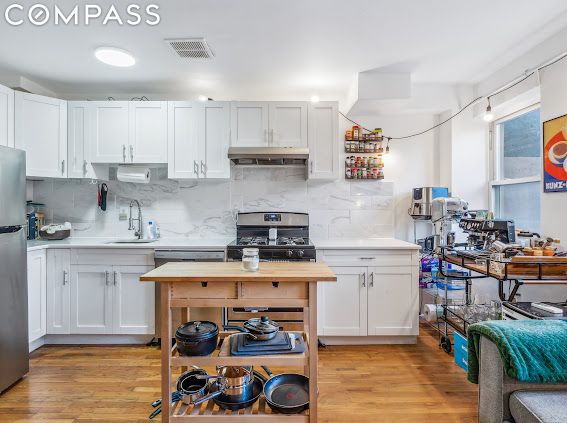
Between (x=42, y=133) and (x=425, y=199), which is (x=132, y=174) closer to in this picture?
(x=42, y=133)

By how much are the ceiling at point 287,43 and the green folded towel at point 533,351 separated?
6.60 ft

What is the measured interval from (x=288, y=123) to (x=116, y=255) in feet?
6.87

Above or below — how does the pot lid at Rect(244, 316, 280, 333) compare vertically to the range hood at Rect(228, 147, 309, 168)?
below

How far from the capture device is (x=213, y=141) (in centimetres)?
332

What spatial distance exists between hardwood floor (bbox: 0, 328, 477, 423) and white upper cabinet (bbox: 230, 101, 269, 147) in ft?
6.96

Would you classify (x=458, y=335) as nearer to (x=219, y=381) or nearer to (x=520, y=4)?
(x=219, y=381)

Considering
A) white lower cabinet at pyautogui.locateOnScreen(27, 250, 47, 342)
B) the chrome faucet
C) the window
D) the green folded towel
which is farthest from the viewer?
the chrome faucet

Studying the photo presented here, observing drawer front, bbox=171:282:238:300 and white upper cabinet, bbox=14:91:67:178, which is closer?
drawer front, bbox=171:282:238:300

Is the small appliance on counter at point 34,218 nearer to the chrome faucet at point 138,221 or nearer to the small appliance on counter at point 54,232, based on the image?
the small appliance on counter at point 54,232

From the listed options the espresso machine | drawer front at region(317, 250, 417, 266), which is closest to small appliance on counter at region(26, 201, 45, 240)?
drawer front at region(317, 250, 417, 266)

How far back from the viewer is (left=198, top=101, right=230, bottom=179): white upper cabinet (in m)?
3.31

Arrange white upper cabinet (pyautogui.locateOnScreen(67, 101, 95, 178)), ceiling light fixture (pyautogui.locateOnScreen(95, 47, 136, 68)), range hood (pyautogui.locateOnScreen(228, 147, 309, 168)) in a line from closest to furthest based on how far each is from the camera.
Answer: ceiling light fixture (pyautogui.locateOnScreen(95, 47, 136, 68))
range hood (pyautogui.locateOnScreen(228, 147, 309, 168))
white upper cabinet (pyautogui.locateOnScreen(67, 101, 95, 178))

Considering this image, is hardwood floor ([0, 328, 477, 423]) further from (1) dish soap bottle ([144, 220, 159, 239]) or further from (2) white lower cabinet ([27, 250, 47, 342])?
(1) dish soap bottle ([144, 220, 159, 239])

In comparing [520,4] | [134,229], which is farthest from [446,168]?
[134,229]
